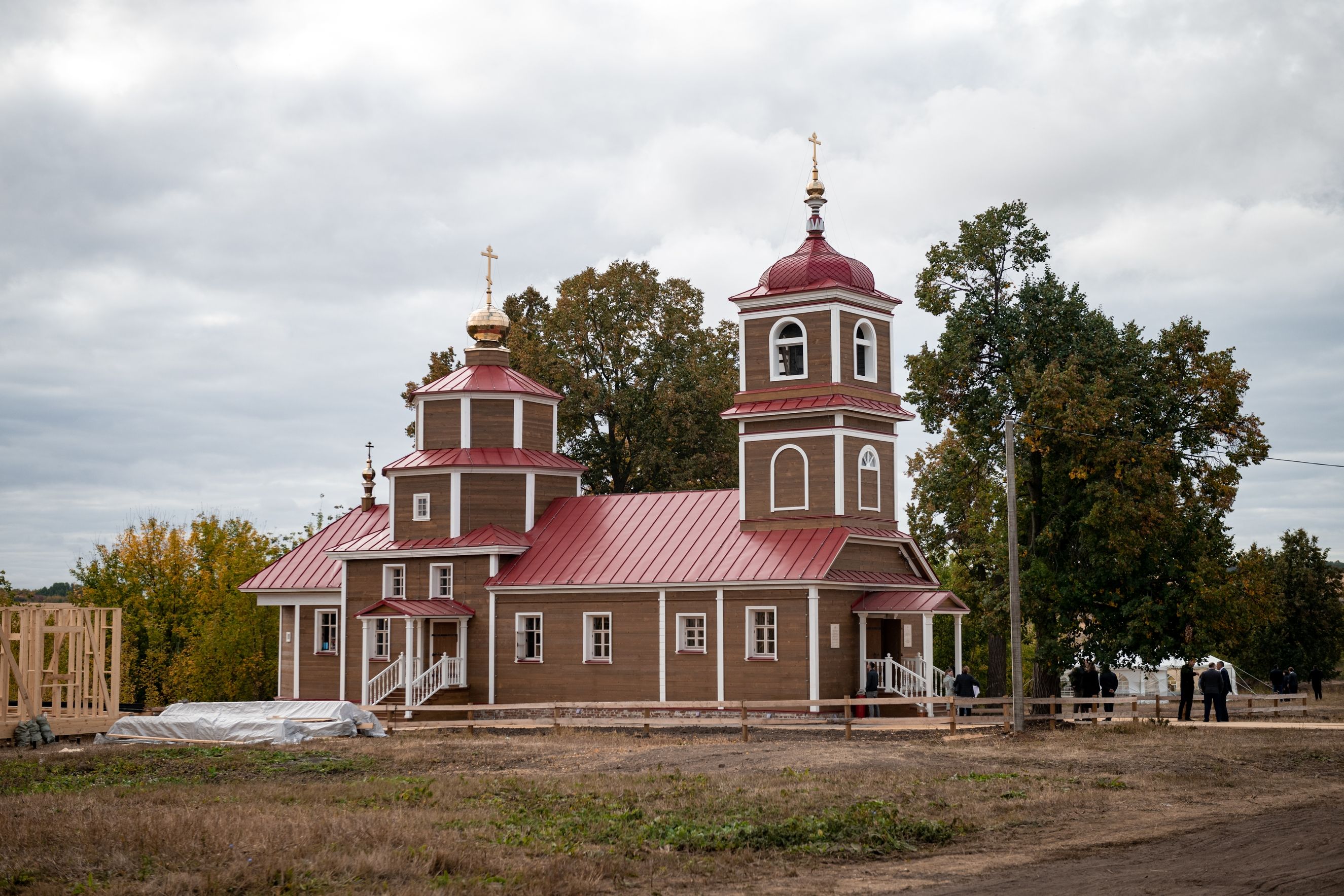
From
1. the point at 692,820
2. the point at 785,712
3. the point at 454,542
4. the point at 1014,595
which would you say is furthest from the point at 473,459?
the point at 692,820

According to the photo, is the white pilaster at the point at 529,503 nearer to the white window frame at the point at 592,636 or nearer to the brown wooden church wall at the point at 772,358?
the white window frame at the point at 592,636

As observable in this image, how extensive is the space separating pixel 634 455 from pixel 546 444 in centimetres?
1092

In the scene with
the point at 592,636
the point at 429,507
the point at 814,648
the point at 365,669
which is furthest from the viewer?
the point at 429,507

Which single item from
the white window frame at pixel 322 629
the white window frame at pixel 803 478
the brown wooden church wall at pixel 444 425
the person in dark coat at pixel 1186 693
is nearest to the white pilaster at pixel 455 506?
the brown wooden church wall at pixel 444 425

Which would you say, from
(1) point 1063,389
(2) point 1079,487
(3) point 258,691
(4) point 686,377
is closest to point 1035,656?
(2) point 1079,487

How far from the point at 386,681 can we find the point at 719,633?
9477 mm

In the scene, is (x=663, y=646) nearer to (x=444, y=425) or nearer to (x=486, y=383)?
(x=444, y=425)

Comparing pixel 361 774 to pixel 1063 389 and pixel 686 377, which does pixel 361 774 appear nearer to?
pixel 1063 389

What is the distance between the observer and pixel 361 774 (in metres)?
22.4

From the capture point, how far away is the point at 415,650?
124ft

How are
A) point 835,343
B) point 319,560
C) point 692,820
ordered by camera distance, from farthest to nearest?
point 319,560
point 835,343
point 692,820

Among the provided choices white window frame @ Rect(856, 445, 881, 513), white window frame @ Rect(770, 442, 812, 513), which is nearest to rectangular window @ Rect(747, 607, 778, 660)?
white window frame @ Rect(770, 442, 812, 513)

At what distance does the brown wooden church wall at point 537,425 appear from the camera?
40375 mm

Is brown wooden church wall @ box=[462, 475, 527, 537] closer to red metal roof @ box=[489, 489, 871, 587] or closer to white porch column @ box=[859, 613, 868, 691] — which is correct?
red metal roof @ box=[489, 489, 871, 587]
